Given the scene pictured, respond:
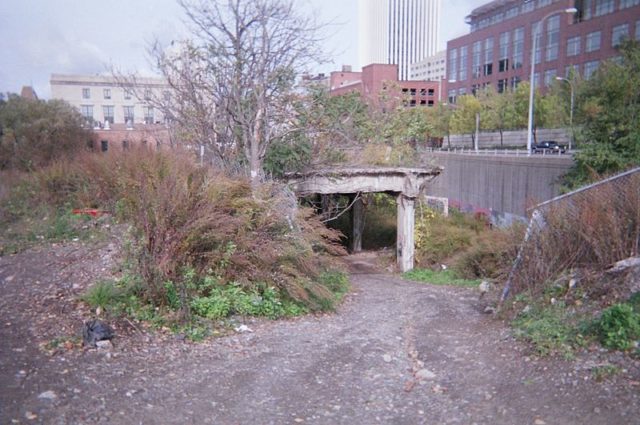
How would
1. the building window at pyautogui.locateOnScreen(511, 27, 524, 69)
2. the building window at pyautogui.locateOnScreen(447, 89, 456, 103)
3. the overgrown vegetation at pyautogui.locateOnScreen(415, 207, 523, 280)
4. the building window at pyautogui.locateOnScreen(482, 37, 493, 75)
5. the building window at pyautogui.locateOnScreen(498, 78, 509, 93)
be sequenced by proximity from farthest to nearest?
the building window at pyautogui.locateOnScreen(447, 89, 456, 103) < the building window at pyautogui.locateOnScreen(498, 78, 509, 93) < the building window at pyautogui.locateOnScreen(482, 37, 493, 75) < the building window at pyautogui.locateOnScreen(511, 27, 524, 69) < the overgrown vegetation at pyautogui.locateOnScreen(415, 207, 523, 280)

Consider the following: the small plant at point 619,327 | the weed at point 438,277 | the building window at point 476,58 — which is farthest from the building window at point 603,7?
the small plant at point 619,327

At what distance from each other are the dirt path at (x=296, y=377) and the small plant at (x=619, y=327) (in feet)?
0.70

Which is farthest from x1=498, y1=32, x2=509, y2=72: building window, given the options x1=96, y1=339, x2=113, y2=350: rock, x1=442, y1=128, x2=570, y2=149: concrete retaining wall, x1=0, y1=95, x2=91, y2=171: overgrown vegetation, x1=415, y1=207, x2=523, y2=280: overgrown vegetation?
x1=96, y1=339, x2=113, y2=350: rock

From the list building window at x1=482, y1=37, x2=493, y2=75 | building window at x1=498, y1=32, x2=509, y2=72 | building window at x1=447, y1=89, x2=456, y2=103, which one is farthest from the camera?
building window at x1=447, y1=89, x2=456, y2=103

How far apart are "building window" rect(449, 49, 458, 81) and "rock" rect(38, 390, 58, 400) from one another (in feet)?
238

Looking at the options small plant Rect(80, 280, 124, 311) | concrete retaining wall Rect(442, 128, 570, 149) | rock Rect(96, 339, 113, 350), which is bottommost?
rock Rect(96, 339, 113, 350)

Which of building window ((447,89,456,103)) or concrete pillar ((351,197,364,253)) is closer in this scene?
concrete pillar ((351,197,364,253))

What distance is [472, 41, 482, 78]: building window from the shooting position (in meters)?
65.5

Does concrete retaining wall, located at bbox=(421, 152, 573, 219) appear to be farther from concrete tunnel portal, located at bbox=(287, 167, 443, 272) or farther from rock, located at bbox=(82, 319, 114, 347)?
rock, located at bbox=(82, 319, 114, 347)

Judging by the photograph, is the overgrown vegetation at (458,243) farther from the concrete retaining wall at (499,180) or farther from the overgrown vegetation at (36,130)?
the overgrown vegetation at (36,130)

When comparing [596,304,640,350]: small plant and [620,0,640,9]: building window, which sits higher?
[620,0,640,9]: building window

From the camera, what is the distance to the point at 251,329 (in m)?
7.77

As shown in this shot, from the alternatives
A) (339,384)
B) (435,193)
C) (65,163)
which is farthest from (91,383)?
(435,193)

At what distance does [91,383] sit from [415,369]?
3493 millimetres
